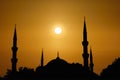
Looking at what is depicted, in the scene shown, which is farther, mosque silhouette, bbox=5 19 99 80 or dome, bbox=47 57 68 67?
dome, bbox=47 57 68 67

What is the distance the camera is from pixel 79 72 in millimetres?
55781

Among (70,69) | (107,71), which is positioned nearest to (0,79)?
(70,69)

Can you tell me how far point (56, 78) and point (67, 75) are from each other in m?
1.85

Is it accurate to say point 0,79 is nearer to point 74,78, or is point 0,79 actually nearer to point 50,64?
point 50,64

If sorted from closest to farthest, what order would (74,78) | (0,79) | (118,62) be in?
(74,78) → (0,79) → (118,62)

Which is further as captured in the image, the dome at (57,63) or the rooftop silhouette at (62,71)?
the dome at (57,63)

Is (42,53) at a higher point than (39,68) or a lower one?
higher

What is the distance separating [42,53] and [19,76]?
1061 cm

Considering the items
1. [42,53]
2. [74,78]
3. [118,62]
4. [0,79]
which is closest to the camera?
[74,78]

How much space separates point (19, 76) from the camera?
58.3m

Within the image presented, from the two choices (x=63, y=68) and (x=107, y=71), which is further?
(x=107, y=71)

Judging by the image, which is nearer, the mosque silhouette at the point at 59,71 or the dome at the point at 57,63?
the mosque silhouette at the point at 59,71

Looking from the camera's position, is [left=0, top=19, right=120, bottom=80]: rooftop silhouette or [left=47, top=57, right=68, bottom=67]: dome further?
[left=47, top=57, right=68, bottom=67]: dome

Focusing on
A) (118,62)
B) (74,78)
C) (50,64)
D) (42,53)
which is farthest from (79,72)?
(42,53)
